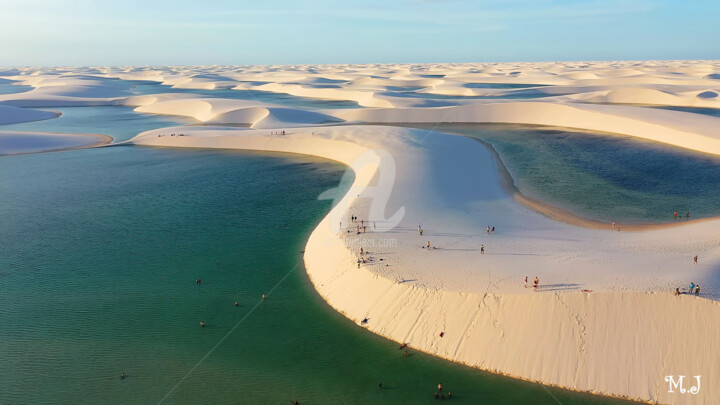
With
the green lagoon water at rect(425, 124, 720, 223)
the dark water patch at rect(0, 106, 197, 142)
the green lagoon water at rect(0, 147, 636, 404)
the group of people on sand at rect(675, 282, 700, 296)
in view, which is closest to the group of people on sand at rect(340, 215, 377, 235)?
the green lagoon water at rect(0, 147, 636, 404)

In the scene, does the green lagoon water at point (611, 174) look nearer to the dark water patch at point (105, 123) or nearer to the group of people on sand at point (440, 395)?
the group of people on sand at point (440, 395)

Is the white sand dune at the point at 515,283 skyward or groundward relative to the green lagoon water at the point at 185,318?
skyward

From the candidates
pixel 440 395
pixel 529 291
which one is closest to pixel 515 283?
pixel 529 291

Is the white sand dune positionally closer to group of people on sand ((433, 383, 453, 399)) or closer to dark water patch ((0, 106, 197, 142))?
group of people on sand ((433, 383, 453, 399))

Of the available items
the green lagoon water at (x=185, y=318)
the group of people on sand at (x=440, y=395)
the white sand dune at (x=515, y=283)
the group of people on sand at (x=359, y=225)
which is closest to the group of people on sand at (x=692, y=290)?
the white sand dune at (x=515, y=283)

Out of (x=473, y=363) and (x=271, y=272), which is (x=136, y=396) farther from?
(x=473, y=363)

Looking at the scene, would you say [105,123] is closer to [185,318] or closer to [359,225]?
[359,225]

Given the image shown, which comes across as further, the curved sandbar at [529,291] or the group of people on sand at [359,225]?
the group of people on sand at [359,225]
